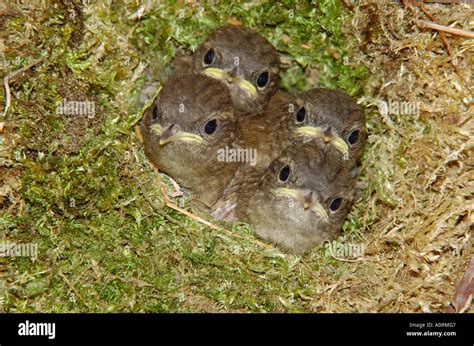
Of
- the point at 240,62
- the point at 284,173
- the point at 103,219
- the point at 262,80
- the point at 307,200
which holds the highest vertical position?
the point at 240,62

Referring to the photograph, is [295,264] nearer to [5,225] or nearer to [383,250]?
[383,250]

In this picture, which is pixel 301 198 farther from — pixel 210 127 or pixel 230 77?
pixel 230 77

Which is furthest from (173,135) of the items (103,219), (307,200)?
(307,200)

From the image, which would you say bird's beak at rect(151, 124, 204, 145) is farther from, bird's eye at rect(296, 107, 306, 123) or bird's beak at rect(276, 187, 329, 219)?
bird's eye at rect(296, 107, 306, 123)

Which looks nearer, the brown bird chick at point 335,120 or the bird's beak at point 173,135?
the bird's beak at point 173,135

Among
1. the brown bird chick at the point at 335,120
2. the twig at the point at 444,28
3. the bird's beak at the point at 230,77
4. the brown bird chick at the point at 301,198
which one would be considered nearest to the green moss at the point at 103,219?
the brown bird chick at the point at 301,198

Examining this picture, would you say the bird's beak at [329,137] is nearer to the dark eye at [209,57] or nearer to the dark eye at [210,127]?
the dark eye at [210,127]
